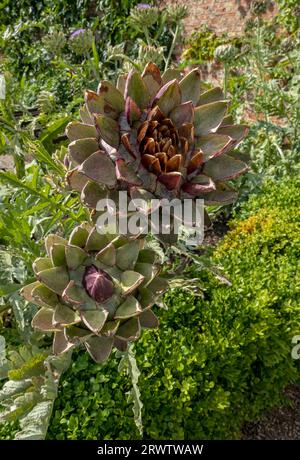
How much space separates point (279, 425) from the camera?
1.88m

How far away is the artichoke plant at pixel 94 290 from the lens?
30.7 inches

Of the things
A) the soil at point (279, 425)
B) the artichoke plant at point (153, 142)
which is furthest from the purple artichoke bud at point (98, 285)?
the soil at point (279, 425)

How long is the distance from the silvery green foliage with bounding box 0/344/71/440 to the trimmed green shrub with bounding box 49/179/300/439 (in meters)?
0.16

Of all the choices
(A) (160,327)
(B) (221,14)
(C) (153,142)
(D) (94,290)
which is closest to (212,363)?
(A) (160,327)

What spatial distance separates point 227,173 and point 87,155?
200mm

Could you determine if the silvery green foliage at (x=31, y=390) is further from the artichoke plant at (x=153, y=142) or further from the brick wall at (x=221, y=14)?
the brick wall at (x=221, y=14)

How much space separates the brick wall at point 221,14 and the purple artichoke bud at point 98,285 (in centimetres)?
317

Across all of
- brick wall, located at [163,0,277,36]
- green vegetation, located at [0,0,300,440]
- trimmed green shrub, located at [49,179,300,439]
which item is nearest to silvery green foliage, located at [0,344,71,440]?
green vegetation, located at [0,0,300,440]

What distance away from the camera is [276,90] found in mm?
2766

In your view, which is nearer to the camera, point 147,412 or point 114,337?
point 114,337

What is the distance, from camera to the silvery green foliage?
3.48ft

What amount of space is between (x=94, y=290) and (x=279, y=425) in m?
1.34
